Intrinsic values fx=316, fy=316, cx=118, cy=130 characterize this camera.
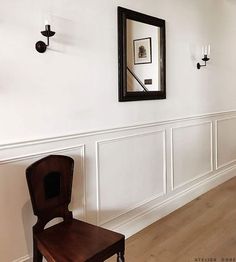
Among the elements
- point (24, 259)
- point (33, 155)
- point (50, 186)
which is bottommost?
point (24, 259)

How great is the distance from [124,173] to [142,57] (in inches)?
40.6

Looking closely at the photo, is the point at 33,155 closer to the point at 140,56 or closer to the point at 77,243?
the point at 77,243

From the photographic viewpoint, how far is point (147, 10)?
2.79m

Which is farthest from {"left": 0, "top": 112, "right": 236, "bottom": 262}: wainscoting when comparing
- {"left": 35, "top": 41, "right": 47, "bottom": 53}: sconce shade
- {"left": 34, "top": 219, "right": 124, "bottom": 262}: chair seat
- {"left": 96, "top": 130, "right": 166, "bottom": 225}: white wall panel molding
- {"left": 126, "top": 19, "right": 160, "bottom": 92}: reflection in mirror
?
{"left": 35, "top": 41, "right": 47, "bottom": 53}: sconce shade

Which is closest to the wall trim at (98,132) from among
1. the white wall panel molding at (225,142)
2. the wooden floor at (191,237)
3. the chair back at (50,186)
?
the chair back at (50,186)

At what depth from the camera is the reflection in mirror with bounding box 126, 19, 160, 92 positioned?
105 inches

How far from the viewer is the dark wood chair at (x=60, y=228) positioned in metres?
1.69

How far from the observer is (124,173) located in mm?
2664

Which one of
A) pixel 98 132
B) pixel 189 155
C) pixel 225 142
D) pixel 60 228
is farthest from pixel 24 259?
pixel 225 142

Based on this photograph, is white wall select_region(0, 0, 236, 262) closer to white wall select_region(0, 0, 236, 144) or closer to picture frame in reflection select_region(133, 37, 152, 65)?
white wall select_region(0, 0, 236, 144)

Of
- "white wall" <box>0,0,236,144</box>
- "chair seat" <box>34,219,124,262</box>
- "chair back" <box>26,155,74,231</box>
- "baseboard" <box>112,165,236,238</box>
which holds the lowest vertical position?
"baseboard" <box>112,165,236,238</box>

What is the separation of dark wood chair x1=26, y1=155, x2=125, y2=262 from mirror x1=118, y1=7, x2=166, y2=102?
890 millimetres

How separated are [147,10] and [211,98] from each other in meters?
1.49

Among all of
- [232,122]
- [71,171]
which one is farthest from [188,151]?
[71,171]
